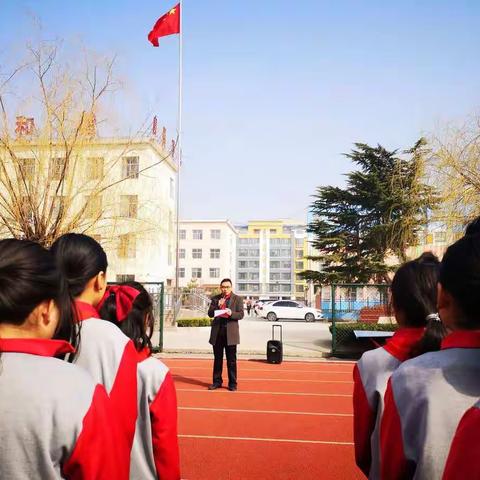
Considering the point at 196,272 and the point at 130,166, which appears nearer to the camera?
the point at 130,166

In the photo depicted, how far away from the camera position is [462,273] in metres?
1.22

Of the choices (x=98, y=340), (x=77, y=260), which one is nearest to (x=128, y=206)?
(x=77, y=260)

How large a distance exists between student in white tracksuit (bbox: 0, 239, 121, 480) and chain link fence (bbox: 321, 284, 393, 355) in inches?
443

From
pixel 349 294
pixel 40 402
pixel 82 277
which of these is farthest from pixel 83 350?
pixel 349 294

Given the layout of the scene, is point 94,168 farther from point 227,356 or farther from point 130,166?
point 227,356

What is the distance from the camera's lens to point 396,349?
2.02 meters

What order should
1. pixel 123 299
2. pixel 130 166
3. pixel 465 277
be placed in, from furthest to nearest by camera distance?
pixel 130 166 → pixel 123 299 → pixel 465 277

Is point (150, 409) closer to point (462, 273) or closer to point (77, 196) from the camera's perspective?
point (462, 273)

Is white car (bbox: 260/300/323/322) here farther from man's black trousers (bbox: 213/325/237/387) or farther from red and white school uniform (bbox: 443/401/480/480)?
red and white school uniform (bbox: 443/401/480/480)

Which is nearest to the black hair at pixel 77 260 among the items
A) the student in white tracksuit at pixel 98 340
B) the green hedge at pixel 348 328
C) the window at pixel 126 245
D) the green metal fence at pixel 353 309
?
the student in white tracksuit at pixel 98 340

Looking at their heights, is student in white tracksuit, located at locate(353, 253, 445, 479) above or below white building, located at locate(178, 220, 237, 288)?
below

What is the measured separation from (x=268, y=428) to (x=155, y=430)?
3765 mm

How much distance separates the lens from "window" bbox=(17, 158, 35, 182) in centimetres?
1212

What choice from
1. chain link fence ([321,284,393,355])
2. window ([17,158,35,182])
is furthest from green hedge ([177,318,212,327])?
window ([17,158,35,182])
